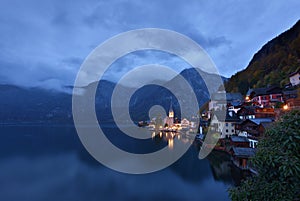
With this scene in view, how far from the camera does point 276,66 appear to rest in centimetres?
4219

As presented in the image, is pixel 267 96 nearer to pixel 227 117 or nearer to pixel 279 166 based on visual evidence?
pixel 227 117

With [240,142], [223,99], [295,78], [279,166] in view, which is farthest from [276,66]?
[279,166]

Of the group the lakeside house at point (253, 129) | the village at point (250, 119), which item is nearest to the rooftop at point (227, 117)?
the village at point (250, 119)

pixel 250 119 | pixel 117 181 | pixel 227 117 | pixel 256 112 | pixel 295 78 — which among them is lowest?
pixel 117 181

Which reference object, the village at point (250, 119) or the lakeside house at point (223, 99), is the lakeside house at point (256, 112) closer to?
the village at point (250, 119)

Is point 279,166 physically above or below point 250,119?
below

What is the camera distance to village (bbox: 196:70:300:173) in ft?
51.4

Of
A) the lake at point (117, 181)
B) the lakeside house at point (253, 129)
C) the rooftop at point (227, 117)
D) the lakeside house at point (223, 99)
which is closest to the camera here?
the lake at point (117, 181)

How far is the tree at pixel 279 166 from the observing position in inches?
110

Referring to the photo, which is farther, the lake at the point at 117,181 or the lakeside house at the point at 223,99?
the lakeside house at the point at 223,99

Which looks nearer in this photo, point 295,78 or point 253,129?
point 253,129

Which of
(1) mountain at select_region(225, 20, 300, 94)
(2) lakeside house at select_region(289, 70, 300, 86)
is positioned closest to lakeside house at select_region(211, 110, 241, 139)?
(2) lakeside house at select_region(289, 70, 300, 86)

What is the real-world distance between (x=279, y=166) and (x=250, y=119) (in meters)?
18.3

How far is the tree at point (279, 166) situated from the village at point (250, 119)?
1238 cm
